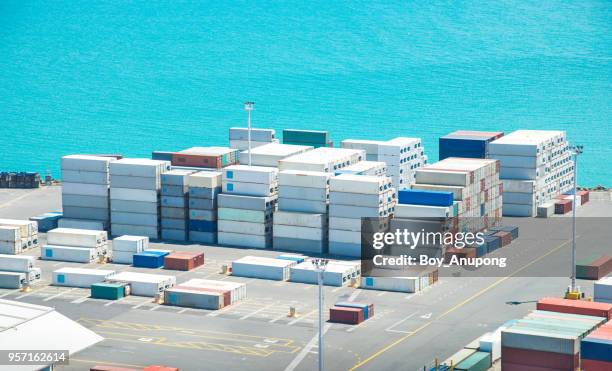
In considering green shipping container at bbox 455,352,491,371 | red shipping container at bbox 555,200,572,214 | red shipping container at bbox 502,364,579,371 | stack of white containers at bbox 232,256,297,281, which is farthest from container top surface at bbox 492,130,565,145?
red shipping container at bbox 502,364,579,371

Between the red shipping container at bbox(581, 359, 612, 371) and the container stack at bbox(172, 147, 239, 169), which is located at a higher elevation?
the container stack at bbox(172, 147, 239, 169)

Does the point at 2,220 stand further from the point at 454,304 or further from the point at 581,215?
the point at 581,215

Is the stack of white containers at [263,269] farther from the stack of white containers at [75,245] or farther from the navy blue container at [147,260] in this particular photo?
the stack of white containers at [75,245]

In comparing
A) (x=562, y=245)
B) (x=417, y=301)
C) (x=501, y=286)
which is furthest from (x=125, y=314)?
(x=562, y=245)

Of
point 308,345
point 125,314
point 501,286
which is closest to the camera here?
point 308,345

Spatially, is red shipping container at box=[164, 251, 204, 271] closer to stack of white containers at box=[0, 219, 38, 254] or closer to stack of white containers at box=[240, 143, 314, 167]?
stack of white containers at box=[0, 219, 38, 254]

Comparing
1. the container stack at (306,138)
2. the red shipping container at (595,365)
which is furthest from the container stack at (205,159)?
the red shipping container at (595,365)
